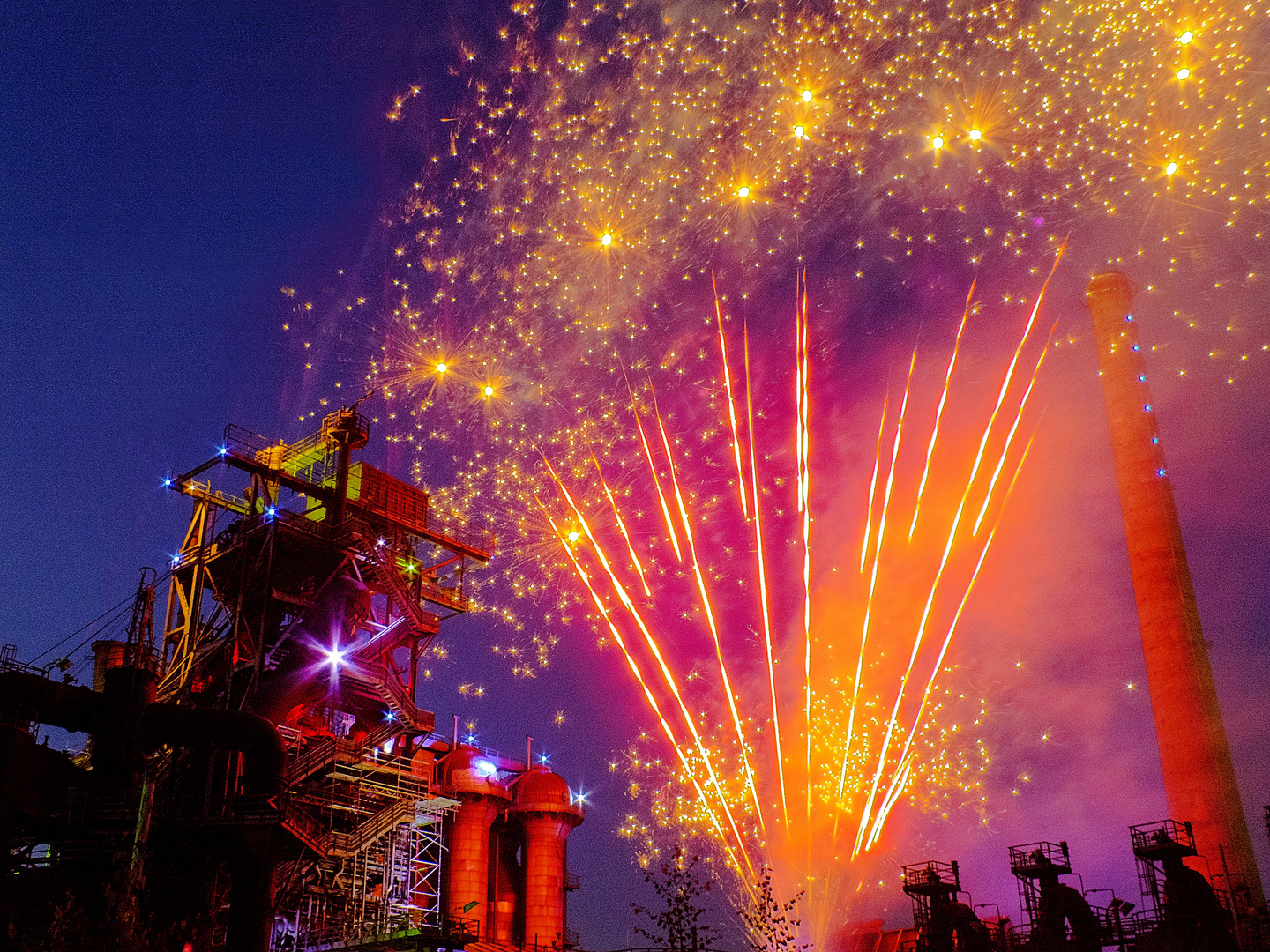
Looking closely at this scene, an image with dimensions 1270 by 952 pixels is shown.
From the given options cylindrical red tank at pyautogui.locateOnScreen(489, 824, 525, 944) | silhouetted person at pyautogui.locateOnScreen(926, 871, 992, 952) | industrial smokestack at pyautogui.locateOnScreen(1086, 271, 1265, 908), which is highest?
industrial smokestack at pyautogui.locateOnScreen(1086, 271, 1265, 908)

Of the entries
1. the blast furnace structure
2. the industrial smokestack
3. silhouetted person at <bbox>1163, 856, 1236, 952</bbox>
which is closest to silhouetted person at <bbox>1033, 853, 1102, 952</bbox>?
silhouetted person at <bbox>1163, 856, 1236, 952</bbox>

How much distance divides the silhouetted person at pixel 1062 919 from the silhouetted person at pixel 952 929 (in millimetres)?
3083

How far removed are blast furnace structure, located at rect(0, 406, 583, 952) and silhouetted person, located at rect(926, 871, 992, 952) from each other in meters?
18.3

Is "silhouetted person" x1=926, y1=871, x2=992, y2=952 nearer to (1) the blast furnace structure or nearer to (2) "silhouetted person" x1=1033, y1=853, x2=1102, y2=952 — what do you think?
(2) "silhouetted person" x1=1033, y1=853, x2=1102, y2=952

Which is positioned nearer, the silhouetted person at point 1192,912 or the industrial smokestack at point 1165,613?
the silhouetted person at point 1192,912

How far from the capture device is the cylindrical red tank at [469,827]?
5266 centimetres

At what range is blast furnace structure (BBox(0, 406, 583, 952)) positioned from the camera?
35938mm

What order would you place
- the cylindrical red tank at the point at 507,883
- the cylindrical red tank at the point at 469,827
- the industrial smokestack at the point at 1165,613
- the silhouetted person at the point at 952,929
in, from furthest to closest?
the cylindrical red tank at the point at 507,883, the cylindrical red tank at the point at 469,827, the industrial smokestack at the point at 1165,613, the silhouetted person at the point at 952,929

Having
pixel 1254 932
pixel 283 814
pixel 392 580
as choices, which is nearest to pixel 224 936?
pixel 283 814

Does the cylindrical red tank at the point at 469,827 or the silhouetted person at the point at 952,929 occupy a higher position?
the cylindrical red tank at the point at 469,827

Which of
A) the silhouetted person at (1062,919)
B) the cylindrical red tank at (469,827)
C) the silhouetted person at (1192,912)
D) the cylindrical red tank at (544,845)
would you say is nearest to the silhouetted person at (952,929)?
the silhouetted person at (1062,919)

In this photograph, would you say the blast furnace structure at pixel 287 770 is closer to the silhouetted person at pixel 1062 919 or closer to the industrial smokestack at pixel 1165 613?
the silhouetted person at pixel 1062 919

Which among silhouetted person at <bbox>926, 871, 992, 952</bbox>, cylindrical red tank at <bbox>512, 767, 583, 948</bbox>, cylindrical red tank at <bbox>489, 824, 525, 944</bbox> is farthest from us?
cylindrical red tank at <bbox>489, 824, 525, 944</bbox>

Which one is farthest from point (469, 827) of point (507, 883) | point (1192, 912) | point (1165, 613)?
point (1165, 613)
